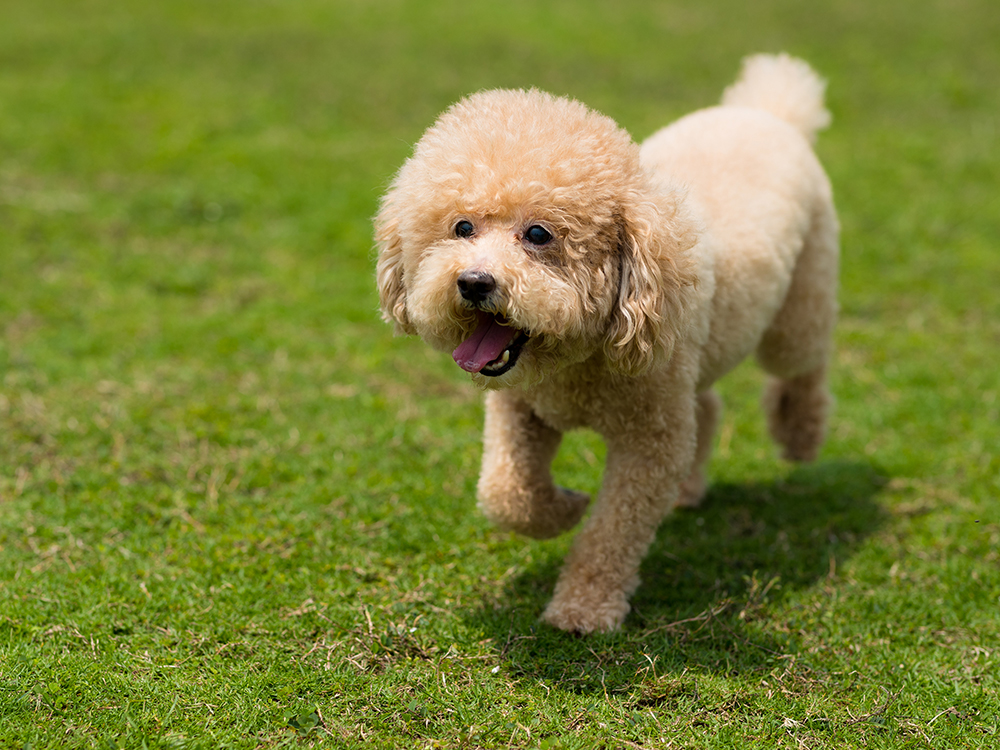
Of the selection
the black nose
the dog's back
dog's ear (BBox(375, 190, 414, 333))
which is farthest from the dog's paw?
the black nose

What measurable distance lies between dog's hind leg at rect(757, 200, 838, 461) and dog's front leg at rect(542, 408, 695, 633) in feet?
4.07

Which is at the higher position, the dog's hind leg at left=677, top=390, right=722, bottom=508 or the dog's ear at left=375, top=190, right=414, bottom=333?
the dog's ear at left=375, top=190, right=414, bottom=333

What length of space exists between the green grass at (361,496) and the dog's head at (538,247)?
1.12 meters

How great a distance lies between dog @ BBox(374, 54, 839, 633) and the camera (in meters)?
3.24

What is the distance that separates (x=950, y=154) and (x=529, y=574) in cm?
797

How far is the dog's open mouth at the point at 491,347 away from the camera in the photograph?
325 centimetres

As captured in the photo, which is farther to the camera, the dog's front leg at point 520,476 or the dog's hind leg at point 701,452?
the dog's hind leg at point 701,452

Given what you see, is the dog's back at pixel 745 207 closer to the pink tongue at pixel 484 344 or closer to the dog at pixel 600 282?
the dog at pixel 600 282

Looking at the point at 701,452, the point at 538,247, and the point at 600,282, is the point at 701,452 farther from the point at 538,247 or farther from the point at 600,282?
the point at 538,247

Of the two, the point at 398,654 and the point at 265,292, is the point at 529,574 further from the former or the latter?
the point at 265,292

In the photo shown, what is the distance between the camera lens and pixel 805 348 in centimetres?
496

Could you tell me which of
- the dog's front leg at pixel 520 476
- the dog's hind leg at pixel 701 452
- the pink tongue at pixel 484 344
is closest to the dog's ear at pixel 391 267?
the pink tongue at pixel 484 344

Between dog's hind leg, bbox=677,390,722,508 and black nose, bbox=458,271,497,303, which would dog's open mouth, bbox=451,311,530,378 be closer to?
black nose, bbox=458,271,497,303

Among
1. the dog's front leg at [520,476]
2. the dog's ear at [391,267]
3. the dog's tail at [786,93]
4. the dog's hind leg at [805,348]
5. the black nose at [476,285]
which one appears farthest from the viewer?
the dog's tail at [786,93]
